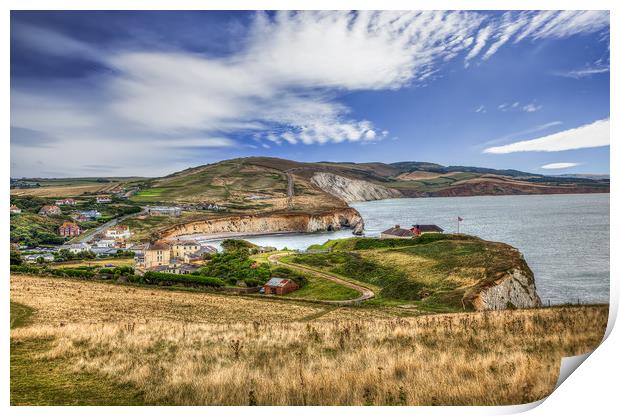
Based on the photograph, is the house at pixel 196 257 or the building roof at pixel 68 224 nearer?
the building roof at pixel 68 224

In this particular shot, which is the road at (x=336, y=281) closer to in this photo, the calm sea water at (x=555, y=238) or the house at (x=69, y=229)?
the calm sea water at (x=555, y=238)

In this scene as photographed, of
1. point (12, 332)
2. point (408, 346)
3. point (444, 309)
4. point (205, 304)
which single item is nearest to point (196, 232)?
point (205, 304)

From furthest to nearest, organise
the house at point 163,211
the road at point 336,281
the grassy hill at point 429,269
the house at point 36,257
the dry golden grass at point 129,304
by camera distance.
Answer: the house at point 163,211 → the road at point 336,281 → the grassy hill at point 429,269 → the house at point 36,257 → the dry golden grass at point 129,304

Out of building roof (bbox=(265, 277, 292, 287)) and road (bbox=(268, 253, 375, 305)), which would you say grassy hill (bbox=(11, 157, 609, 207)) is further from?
building roof (bbox=(265, 277, 292, 287))

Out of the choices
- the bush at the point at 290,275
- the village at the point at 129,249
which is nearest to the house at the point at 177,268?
the village at the point at 129,249

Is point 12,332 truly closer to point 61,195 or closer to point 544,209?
point 61,195

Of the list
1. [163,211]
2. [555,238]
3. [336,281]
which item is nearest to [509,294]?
[336,281]

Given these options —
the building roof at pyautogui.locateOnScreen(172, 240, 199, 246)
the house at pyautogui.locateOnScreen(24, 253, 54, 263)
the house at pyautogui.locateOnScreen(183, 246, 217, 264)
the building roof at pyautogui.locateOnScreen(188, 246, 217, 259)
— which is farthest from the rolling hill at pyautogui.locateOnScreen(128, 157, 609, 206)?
the house at pyautogui.locateOnScreen(24, 253, 54, 263)
